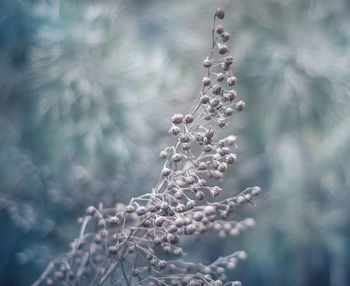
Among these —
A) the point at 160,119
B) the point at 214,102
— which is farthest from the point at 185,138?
the point at 160,119

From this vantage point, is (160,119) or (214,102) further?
(160,119)

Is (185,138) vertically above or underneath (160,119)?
underneath

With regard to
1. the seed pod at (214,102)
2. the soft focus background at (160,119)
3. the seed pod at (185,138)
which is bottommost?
the seed pod at (185,138)

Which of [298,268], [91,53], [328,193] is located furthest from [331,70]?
[91,53]

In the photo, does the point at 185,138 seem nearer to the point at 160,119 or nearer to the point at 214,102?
the point at 214,102

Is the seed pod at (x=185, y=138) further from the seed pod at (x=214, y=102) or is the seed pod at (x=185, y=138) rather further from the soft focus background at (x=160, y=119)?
the soft focus background at (x=160, y=119)

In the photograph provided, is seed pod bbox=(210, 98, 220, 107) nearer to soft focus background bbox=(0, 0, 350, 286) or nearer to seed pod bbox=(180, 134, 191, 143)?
seed pod bbox=(180, 134, 191, 143)

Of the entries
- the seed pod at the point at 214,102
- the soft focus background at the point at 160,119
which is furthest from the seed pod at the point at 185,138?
the soft focus background at the point at 160,119

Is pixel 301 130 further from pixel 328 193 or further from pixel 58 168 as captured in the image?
pixel 58 168
